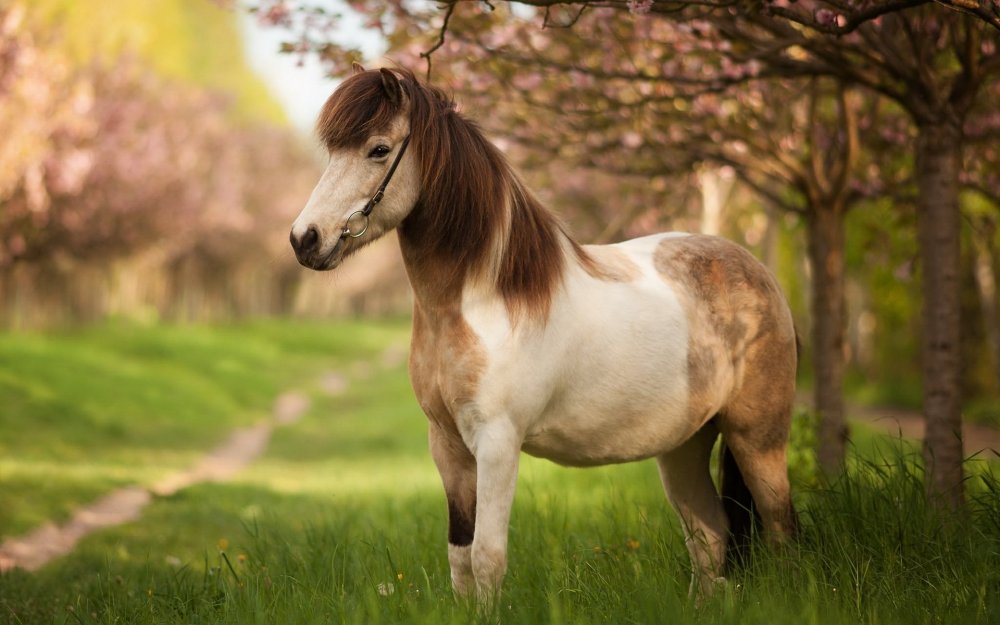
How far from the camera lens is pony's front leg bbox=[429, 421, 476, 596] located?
12.6ft

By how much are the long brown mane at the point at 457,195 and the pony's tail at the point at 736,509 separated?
1.47 metres

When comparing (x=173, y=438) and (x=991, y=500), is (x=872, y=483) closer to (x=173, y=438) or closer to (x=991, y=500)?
(x=991, y=500)

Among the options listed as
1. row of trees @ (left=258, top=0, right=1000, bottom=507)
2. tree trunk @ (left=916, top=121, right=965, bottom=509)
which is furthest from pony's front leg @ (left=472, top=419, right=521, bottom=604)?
tree trunk @ (left=916, top=121, right=965, bottom=509)

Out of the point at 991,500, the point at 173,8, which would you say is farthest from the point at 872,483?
the point at 173,8

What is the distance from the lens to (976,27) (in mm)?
5207

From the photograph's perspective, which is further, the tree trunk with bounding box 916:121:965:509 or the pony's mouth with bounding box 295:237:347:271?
the tree trunk with bounding box 916:121:965:509

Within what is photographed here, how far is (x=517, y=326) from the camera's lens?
146 inches

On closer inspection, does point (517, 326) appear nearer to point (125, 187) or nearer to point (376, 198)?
point (376, 198)

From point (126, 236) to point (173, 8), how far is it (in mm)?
15114

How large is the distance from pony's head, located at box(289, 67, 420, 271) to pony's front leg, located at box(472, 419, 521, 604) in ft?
2.87

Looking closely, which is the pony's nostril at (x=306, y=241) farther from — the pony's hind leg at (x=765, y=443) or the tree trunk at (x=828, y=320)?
the tree trunk at (x=828, y=320)

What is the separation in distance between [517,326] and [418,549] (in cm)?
199

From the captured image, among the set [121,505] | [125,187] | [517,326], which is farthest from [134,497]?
[125,187]

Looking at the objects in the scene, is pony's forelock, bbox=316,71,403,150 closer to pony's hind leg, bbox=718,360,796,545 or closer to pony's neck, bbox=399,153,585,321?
pony's neck, bbox=399,153,585,321
